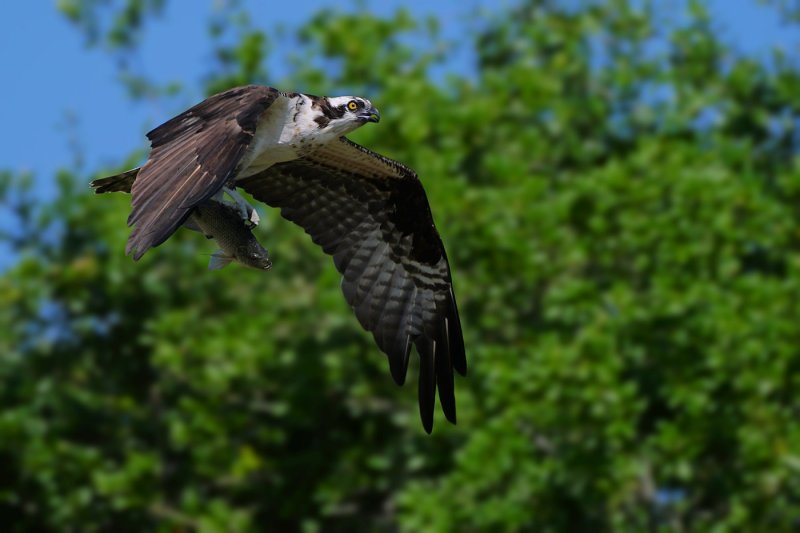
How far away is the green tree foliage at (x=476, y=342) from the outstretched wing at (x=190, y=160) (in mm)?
6407

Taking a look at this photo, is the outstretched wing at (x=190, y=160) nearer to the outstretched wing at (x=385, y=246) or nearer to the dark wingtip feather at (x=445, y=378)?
the outstretched wing at (x=385, y=246)

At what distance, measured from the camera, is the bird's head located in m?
9.74

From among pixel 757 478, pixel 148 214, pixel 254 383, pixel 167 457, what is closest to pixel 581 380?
pixel 757 478

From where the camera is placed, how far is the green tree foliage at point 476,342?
15.3 metres

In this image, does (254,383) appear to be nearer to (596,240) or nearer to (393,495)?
(393,495)

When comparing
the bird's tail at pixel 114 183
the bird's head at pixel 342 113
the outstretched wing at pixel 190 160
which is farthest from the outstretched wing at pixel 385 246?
the outstretched wing at pixel 190 160

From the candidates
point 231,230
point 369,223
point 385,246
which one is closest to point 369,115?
point 231,230

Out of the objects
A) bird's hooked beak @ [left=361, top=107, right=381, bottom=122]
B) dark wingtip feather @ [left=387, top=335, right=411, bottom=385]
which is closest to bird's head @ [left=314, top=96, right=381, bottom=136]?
bird's hooked beak @ [left=361, top=107, right=381, bottom=122]

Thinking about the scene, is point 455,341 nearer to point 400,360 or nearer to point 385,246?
point 400,360

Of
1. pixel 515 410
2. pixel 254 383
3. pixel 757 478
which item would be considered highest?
pixel 254 383

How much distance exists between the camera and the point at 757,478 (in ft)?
50.6

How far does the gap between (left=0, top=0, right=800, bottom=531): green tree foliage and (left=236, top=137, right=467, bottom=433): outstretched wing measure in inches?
147

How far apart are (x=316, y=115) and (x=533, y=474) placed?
6.32 m

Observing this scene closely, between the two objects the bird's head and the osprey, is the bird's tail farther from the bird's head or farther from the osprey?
the bird's head
